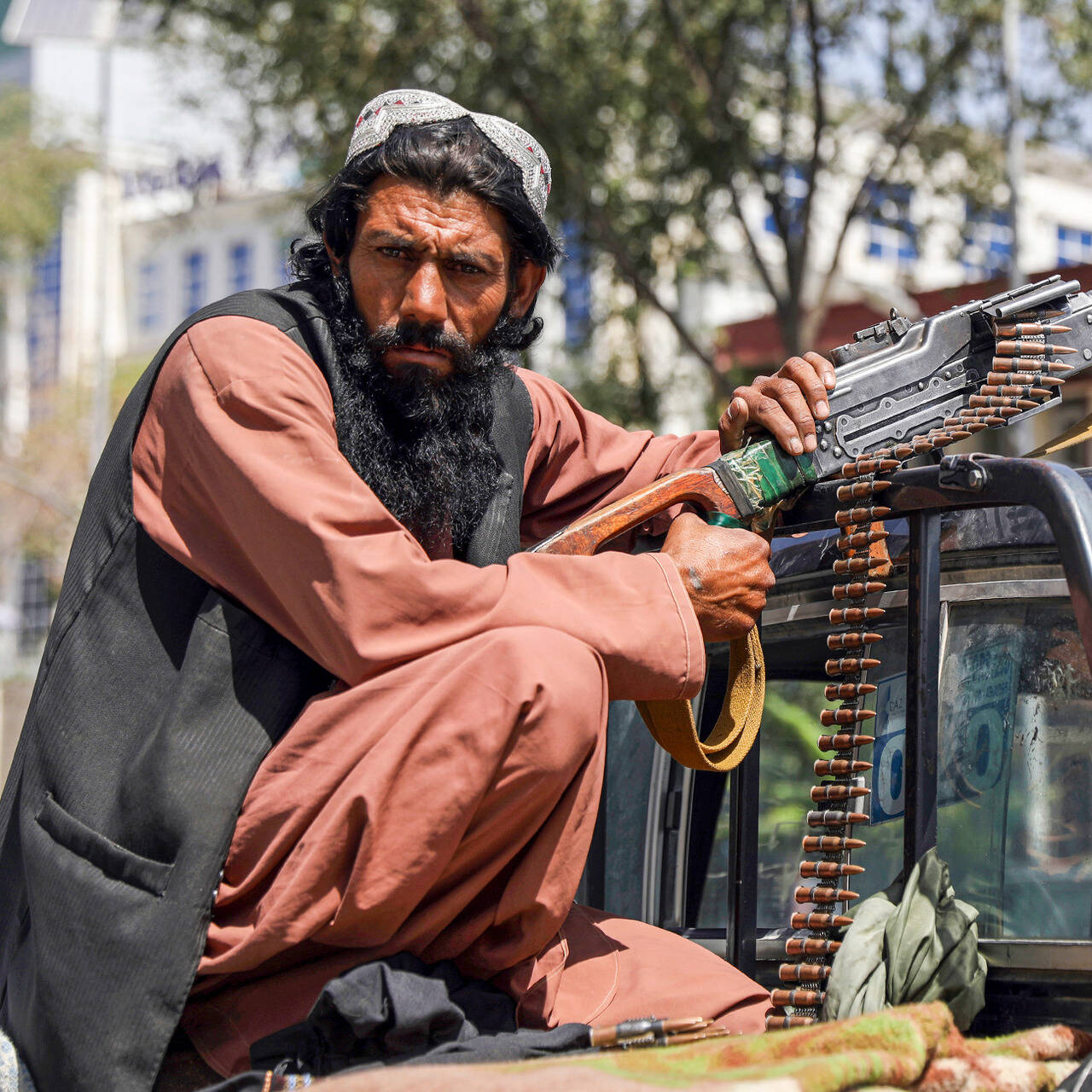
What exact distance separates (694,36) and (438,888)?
1089 centimetres

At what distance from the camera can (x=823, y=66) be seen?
11.8m

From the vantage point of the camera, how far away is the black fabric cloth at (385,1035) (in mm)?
2002

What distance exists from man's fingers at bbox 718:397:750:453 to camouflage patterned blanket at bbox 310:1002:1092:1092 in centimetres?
124

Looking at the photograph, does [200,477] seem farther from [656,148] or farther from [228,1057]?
[656,148]

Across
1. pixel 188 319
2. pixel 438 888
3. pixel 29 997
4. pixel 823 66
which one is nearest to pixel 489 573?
pixel 438 888

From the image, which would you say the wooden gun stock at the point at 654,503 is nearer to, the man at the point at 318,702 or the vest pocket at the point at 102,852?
the man at the point at 318,702

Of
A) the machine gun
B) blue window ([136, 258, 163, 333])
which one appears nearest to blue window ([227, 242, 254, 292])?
blue window ([136, 258, 163, 333])

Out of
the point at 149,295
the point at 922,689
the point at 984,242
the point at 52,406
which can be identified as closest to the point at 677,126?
the point at 984,242

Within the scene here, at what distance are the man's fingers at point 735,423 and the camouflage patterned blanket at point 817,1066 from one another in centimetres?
124

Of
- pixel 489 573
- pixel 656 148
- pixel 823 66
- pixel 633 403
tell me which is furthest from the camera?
pixel 633 403

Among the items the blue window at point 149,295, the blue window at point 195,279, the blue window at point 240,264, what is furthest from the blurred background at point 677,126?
the blue window at point 149,295

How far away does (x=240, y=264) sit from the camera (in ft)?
127

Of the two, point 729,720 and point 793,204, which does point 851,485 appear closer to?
point 729,720

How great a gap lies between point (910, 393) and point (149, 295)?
4101cm
